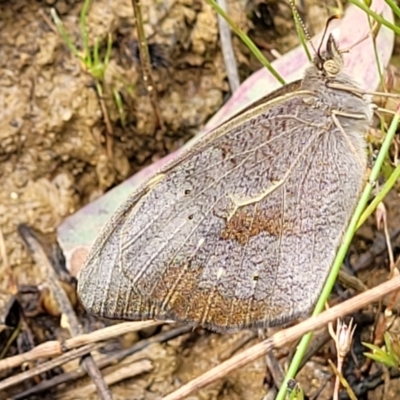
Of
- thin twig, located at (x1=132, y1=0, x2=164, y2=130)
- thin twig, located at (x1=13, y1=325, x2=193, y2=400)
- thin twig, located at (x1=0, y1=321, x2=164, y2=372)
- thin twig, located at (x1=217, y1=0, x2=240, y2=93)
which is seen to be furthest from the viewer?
thin twig, located at (x1=217, y1=0, x2=240, y2=93)

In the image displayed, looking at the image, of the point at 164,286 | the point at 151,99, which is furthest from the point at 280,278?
the point at 151,99

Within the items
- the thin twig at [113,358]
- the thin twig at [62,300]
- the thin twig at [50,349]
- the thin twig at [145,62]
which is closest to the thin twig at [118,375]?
the thin twig at [113,358]

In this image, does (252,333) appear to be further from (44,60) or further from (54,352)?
(44,60)

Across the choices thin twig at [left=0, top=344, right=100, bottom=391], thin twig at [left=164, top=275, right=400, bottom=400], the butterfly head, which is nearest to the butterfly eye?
the butterfly head

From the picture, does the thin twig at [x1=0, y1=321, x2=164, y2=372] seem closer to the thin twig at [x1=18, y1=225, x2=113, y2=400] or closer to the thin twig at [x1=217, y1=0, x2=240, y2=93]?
the thin twig at [x1=18, y1=225, x2=113, y2=400]

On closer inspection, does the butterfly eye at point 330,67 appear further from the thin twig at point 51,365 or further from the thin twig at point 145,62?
the thin twig at point 51,365
